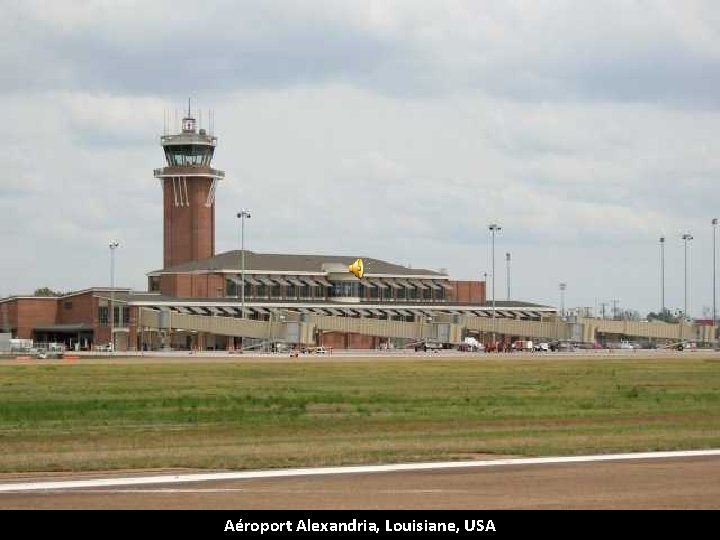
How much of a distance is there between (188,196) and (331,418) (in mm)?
145489

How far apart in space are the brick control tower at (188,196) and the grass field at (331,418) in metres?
112

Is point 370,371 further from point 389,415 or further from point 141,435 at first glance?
point 141,435

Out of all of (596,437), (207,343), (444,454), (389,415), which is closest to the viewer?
(444,454)

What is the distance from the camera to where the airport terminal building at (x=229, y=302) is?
15450 centimetres

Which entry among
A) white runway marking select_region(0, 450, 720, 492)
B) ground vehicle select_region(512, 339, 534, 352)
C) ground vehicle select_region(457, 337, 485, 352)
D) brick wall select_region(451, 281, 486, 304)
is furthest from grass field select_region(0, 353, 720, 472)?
brick wall select_region(451, 281, 486, 304)

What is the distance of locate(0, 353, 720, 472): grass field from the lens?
30.5 metres

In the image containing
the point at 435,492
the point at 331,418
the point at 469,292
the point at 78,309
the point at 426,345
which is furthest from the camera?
the point at 469,292

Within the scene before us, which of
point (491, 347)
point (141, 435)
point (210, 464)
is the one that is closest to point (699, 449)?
point (210, 464)

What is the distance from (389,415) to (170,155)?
148108mm

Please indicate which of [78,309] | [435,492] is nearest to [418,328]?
[78,309]

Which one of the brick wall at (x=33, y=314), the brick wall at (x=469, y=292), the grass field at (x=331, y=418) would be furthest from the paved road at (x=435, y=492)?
the brick wall at (x=469, y=292)

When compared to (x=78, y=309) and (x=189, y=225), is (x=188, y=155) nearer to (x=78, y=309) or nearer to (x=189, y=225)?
(x=189, y=225)

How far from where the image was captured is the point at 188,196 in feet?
606
